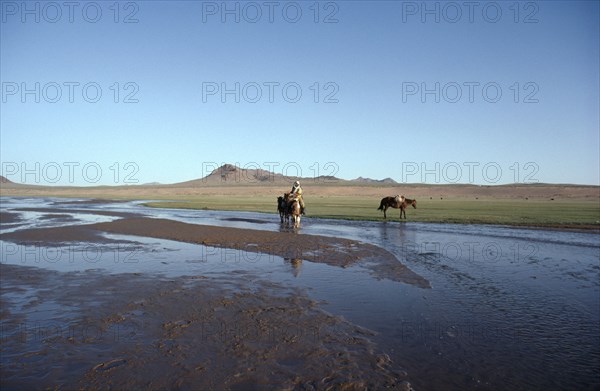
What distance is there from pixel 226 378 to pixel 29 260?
416 inches

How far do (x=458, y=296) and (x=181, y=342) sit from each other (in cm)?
602

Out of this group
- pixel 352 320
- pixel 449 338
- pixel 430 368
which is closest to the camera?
pixel 430 368

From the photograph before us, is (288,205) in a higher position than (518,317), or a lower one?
higher

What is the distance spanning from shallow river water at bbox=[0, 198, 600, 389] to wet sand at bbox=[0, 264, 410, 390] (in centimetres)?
72

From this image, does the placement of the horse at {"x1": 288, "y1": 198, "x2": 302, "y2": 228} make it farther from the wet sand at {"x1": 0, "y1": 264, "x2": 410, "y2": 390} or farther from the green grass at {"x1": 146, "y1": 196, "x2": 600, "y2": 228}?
the wet sand at {"x1": 0, "y1": 264, "x2": 410, "y2": 390}

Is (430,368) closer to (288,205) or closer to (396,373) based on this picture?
(396,373)

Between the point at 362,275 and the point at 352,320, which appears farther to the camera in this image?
the point at 362,275

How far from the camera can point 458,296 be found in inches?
319

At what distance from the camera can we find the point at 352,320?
6.50 m

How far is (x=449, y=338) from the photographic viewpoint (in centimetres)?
578

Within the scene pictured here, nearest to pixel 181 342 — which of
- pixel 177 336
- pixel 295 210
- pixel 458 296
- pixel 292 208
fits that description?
pixel 177 336

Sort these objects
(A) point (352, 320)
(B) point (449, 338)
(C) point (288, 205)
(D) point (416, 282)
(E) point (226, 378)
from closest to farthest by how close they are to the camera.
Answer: (E) point (226, 378) < (B) point (449, 338) < (A) point (352, 320) < (D) point (416, 282) < (C) point (288, 205)

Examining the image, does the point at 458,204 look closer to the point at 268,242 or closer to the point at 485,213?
the point at 485,213

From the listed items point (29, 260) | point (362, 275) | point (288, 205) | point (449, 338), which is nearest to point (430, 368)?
point (449, 338)
